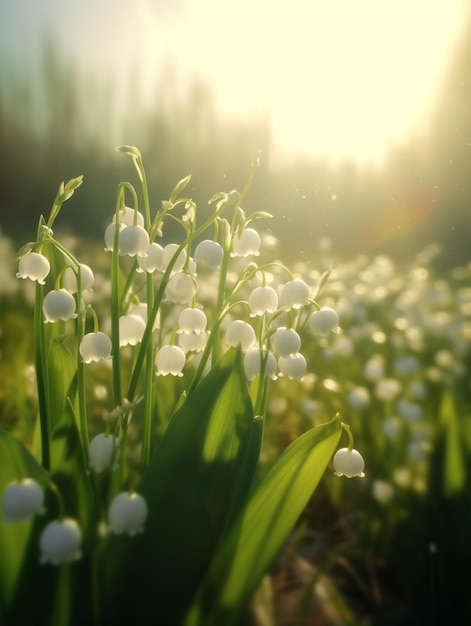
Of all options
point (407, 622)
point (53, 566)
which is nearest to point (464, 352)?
point (407, 622)

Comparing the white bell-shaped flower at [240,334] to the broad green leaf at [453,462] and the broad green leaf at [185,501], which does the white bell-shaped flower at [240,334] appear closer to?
the broad green leaf at [185,501]

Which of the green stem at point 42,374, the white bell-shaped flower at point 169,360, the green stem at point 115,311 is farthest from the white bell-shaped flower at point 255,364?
the green stem at point 42,374

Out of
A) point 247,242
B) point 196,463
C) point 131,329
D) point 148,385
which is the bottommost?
point 196,463

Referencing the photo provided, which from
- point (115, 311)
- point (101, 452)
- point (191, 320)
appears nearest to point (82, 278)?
point (115, 311)

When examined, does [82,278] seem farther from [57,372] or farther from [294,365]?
[294,365]

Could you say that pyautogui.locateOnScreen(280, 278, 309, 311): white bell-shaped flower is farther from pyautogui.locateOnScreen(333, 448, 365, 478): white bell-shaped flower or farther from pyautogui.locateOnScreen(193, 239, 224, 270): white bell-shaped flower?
pyautogui.locateOnScreen(333, 448, 365, 478): white bell-shaped flower
